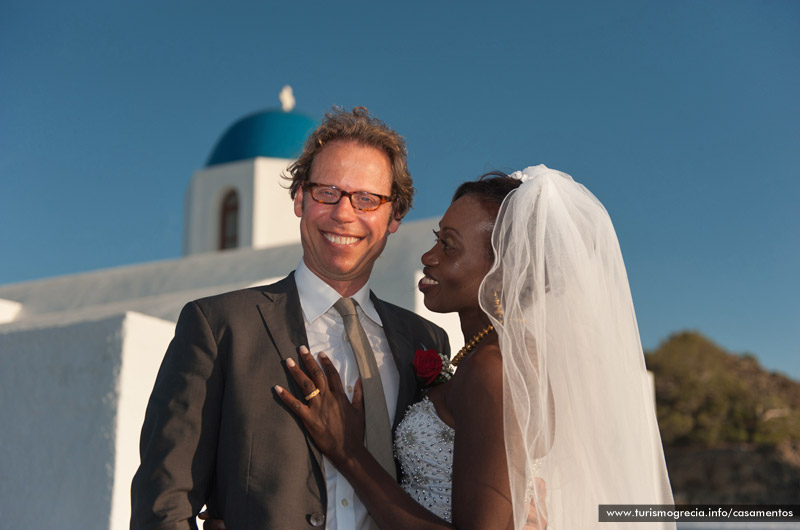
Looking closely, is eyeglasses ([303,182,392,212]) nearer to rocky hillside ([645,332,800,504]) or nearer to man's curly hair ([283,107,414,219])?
man's curly hair ([283,107,414,219])

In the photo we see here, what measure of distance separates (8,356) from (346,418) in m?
4.61

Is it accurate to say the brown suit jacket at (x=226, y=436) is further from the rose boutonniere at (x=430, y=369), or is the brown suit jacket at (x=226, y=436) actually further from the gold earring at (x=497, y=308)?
the gold earring at (x=497, y=308)

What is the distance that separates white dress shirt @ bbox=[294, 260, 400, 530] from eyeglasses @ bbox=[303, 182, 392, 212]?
0.28 m

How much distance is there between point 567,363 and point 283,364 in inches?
35.9

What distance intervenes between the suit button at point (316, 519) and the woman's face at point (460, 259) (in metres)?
0.80

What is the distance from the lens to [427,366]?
2678 mm

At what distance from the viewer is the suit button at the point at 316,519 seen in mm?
2350

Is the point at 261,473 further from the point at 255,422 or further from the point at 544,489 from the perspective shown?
the point at 544,489

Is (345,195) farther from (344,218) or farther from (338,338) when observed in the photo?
(338,338)

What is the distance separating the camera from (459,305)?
8.77 feet

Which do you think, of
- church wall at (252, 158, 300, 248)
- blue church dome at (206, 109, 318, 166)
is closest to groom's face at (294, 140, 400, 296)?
church wall at (252, 158, 300, 248)

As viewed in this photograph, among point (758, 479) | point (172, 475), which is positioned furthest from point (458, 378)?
point (758, 479)

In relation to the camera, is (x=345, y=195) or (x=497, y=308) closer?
(x=497, y=308)

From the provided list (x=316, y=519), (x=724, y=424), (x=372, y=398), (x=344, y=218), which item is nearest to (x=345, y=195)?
(x=344, y=218)
